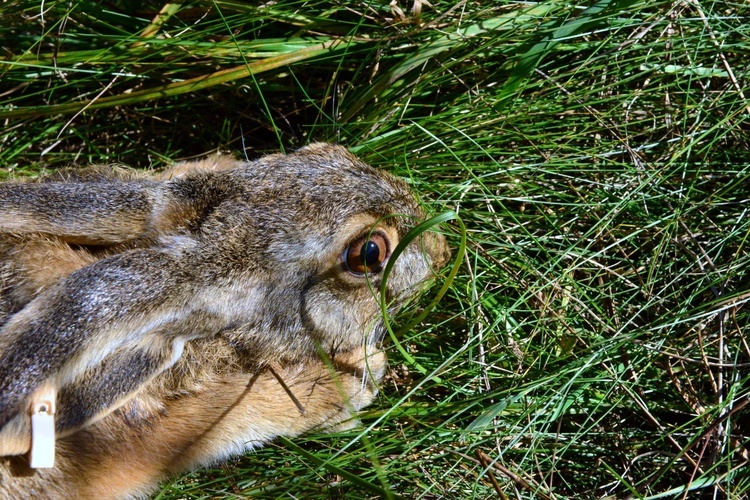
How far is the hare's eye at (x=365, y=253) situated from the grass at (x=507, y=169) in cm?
56

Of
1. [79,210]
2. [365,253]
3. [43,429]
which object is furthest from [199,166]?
[43,429]

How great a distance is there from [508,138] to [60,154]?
2.60 metres

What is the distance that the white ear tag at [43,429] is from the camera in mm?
3289

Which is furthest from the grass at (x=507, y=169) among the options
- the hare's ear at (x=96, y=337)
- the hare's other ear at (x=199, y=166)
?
the hare's ear at (x=96, y=337)

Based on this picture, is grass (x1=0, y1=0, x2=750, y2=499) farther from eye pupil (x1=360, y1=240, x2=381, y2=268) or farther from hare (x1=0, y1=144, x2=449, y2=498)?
eye pupil (x1=360, y1=240, x2=381, y2=268)

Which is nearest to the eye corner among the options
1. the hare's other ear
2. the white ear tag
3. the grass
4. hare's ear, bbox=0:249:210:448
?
the grass

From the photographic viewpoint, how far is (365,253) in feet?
13.0

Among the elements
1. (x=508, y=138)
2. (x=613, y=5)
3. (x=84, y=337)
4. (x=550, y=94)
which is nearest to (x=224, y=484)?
(x=84, y=337)

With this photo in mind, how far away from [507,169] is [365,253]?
1.03m

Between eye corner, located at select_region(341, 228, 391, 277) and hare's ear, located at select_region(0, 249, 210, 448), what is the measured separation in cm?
71

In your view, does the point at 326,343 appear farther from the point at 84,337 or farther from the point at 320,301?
the point at 84,337

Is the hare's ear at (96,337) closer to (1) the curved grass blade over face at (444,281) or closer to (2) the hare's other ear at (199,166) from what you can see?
(1) the curved grass blade over face at (444,281)

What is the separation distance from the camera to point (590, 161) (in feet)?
15.3

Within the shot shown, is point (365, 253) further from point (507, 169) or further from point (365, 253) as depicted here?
point (507, 169)
